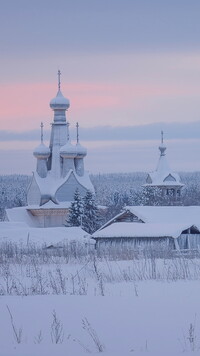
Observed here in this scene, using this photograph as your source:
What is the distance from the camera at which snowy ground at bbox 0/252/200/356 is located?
8.23 m

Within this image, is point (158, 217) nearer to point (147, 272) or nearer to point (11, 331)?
point (147, 272)

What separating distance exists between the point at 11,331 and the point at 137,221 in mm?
32941

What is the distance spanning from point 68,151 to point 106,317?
174 feet

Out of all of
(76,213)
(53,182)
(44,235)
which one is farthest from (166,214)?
(53,182)

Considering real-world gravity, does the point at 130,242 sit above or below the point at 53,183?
below

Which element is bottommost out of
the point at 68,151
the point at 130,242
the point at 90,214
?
the point at 130,242

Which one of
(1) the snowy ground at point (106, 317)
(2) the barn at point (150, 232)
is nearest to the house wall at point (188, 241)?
(2) the barn at point (150, 232)

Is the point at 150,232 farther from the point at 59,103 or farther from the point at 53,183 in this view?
the point at 59,103

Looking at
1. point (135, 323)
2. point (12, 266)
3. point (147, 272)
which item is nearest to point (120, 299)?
point (135, 323)

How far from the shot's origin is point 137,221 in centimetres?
4197

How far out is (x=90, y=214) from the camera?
56562 millimetres

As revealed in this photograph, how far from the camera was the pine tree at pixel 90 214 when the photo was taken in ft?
184

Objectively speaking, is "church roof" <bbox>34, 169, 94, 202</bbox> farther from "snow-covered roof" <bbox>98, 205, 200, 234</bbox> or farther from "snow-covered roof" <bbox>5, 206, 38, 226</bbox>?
"snow-covered roof" <bbox>98, 205, 200, 234</bbox>

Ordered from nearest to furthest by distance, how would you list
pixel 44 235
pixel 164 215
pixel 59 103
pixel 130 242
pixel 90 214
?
1. pixel 130 242
2. pixel 164 215
3. pixel 44 235
4. pixel 90 214
5. pixel 59 103
